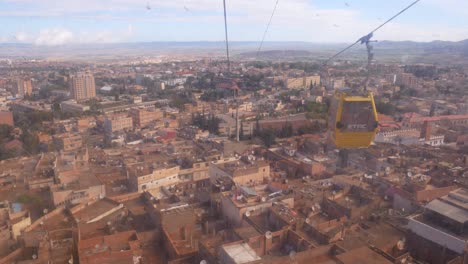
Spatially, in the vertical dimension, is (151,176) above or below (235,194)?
below

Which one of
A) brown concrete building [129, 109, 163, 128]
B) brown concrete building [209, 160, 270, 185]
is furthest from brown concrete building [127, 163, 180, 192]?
brown concrete building [129, 109, 163, 128]

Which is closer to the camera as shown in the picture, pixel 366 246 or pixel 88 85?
pixel 366 246

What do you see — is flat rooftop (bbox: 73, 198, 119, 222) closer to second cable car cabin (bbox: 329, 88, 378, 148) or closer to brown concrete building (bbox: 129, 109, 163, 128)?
second cable car cabin (bbox: 329, 88, 378, 148)

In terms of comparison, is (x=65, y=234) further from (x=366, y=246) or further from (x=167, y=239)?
(x=366, y=246)

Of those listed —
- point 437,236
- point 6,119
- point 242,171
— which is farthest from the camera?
point 6,119

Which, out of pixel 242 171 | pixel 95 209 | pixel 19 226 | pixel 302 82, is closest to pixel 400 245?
pixel 242 171

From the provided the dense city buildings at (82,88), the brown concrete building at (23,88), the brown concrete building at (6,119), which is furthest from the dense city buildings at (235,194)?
the brown concrete building at (23,88)

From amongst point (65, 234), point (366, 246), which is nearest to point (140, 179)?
point (65, 234)

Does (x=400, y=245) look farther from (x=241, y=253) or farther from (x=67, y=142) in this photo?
(x=67, y=142)
